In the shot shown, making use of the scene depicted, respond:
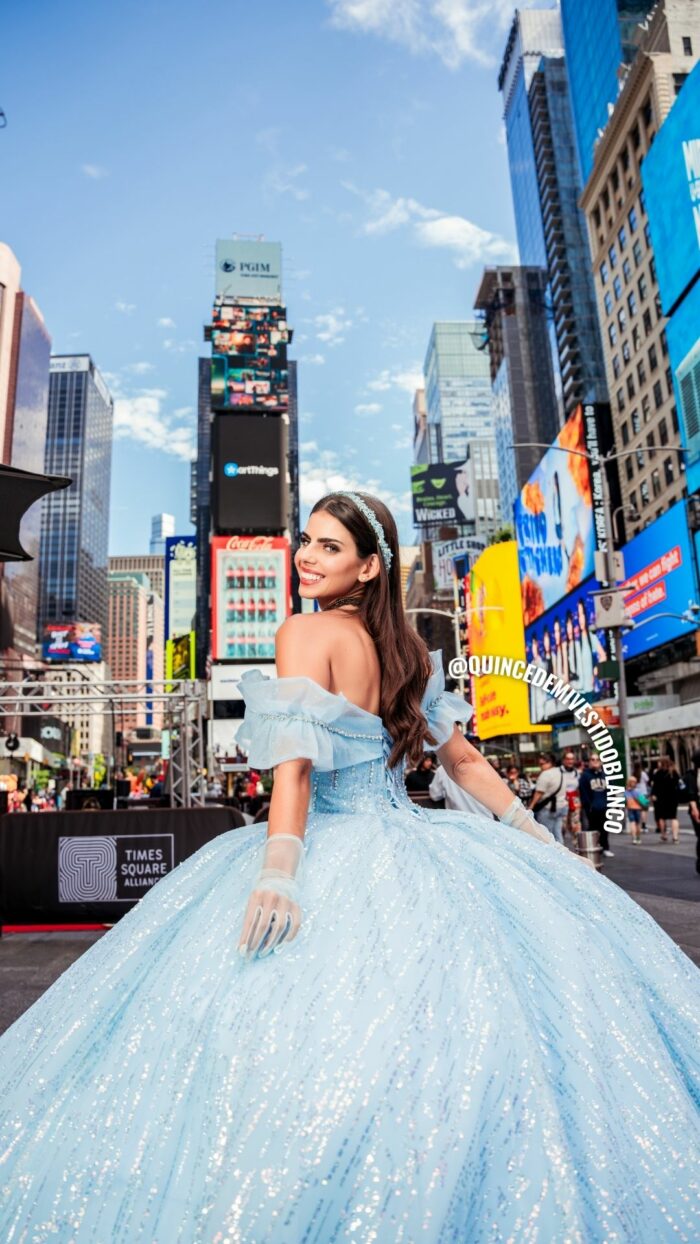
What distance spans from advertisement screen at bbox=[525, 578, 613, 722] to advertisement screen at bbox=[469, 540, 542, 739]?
119 centimetres

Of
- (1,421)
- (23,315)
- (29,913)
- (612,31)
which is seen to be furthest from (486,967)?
(23,315)

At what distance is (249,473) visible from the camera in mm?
70062

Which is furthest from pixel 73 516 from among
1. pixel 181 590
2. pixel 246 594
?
pixel 246 594

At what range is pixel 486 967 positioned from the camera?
4.72 ft

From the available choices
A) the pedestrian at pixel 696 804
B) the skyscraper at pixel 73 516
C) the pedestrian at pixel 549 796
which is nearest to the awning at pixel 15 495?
the pedestrian at pixel 696 804

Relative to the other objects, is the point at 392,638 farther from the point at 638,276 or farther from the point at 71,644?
the point at 71,644

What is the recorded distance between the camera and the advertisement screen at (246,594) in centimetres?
6688

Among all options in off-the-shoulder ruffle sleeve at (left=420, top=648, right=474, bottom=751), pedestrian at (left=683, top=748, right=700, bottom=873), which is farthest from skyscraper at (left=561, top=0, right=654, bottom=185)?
off-the-shoulder ruffle sleeve at (left=420, top=648, right=474, bottom=751)

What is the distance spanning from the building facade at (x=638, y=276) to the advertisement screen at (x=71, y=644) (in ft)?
245

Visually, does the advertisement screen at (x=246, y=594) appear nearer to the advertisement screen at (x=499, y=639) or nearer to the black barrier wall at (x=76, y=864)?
the advertisement screen at (x=499, y=639)

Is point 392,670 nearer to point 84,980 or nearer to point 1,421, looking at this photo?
point 84,980

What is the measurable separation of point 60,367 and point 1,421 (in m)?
113

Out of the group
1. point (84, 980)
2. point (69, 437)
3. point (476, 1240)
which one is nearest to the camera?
point (476, 1240)

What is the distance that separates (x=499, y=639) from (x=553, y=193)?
203ft
